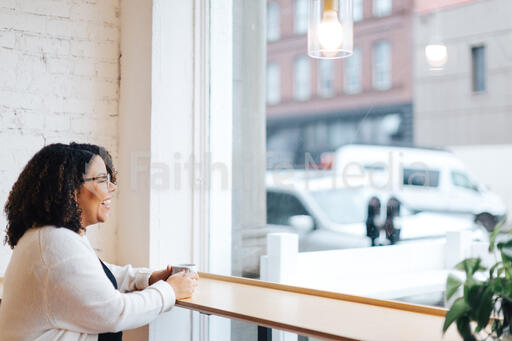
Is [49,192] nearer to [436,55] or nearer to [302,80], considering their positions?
[302,80]

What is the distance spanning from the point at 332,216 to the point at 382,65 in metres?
0.52

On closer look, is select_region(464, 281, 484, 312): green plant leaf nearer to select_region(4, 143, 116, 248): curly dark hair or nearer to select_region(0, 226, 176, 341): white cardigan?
select_region(0, 226, 176, 341): white cardigan

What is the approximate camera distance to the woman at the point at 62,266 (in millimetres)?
1524

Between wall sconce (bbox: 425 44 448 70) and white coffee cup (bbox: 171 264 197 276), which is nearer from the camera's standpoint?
wall sconce (bbox: 425 44 448 70)

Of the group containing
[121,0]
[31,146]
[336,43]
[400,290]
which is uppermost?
[121,0]

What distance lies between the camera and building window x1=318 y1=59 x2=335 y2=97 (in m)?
1.94

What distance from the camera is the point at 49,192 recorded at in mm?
1637

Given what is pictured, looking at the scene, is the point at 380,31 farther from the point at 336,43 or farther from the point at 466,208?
the point at 466,208

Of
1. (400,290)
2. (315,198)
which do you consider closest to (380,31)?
(315,198)

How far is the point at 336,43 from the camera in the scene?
1972 mm

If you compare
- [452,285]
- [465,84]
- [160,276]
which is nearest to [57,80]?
[160,276]

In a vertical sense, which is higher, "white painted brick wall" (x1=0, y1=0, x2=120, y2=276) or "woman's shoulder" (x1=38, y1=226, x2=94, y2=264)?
"white painted brick wall" (x1=0, y1=0, x2=120, y2=276)

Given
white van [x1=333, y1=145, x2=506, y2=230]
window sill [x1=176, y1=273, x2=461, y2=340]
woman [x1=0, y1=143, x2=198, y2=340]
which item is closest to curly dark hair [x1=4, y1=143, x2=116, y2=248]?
woman [x1=0, y1=143, x2=198, y2=340]

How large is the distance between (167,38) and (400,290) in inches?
53.4
